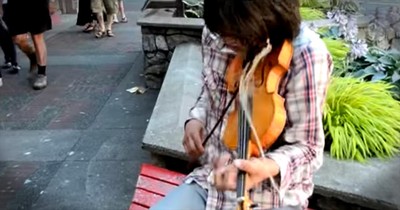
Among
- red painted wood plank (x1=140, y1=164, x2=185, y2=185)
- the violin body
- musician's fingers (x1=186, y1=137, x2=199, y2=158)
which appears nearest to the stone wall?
red painted wood plank (x1=140, y1=164, x2=185, y2=185)

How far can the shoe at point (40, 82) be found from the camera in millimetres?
5930

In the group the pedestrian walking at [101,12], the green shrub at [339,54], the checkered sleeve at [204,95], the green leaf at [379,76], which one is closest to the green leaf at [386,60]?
the green leaf at [379,76]

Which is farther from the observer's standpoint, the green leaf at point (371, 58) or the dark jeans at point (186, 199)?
the green leaf at point (371, 58)

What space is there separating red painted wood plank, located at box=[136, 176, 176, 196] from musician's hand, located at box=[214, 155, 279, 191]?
1102 millimetres

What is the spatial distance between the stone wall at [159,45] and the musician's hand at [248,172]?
3.94 m

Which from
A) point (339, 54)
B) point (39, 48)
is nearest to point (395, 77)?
point (339, 54)

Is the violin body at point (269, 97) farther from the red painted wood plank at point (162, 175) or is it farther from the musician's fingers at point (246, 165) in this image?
the red painted wood plank at point (162, 175)

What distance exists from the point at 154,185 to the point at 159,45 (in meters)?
3.18

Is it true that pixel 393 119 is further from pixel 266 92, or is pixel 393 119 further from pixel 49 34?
pixel 49 34

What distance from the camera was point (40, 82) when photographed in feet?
19.6

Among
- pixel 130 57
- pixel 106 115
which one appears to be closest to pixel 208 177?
pixel 106 115

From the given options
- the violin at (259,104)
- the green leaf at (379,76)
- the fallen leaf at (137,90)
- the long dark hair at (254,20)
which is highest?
the long dark hair at (254,20)

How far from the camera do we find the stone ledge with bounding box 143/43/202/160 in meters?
3.00

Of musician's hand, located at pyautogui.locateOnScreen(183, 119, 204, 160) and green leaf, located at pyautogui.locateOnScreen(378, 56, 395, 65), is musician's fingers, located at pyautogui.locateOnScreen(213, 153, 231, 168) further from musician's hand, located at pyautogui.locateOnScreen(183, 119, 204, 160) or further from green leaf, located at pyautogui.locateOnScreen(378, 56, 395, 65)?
green leaf, located at pyautogui.locateOnScreen(378, 56, 395, 65)
